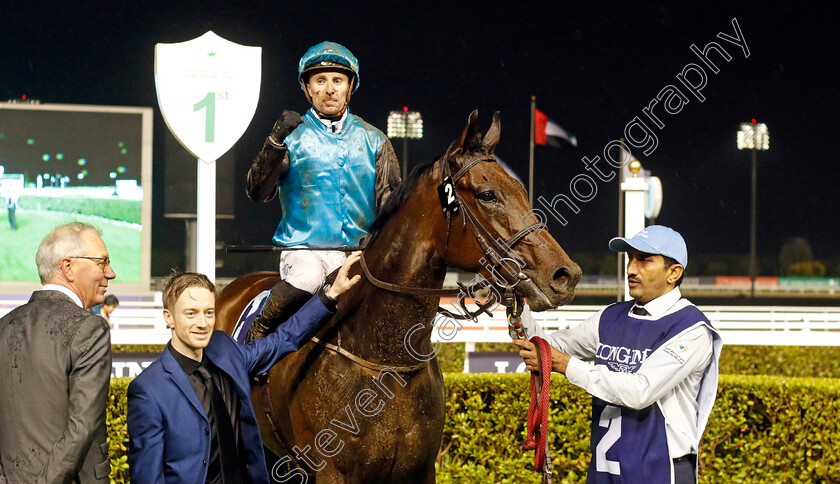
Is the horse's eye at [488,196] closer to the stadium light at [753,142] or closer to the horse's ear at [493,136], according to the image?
the horse's ear at [493,136]

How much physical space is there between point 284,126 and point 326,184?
43 cm

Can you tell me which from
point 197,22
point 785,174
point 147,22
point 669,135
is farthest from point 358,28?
point 785,174

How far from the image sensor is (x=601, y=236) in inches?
1834

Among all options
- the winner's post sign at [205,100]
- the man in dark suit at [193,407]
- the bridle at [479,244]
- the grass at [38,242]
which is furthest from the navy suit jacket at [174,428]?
the grass at [38,242]

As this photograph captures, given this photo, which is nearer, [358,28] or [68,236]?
[68,236]

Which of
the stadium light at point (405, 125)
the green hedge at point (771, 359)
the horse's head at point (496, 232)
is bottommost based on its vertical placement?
the green hedge at point (771, 359)

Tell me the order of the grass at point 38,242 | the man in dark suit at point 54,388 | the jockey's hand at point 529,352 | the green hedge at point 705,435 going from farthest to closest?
the grass at point 38,242 < the green hedge at point 705,435 < the jockey's hand at point 529,352 < the man in dark suit at point 54,388

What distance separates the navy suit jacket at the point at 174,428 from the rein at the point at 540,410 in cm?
93

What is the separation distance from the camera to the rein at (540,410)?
270cm

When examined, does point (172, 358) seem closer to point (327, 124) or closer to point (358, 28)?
point (327, 124)

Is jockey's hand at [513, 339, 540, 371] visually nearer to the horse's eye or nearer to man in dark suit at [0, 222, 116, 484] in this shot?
the horse's eye

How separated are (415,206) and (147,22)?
1386 inches

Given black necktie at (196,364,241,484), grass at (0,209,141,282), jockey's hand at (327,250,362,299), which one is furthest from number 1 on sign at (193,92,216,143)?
grass at (0,209,141,282)

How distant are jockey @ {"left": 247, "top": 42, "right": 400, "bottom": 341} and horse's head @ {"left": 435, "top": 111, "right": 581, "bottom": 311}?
1.74 feet
